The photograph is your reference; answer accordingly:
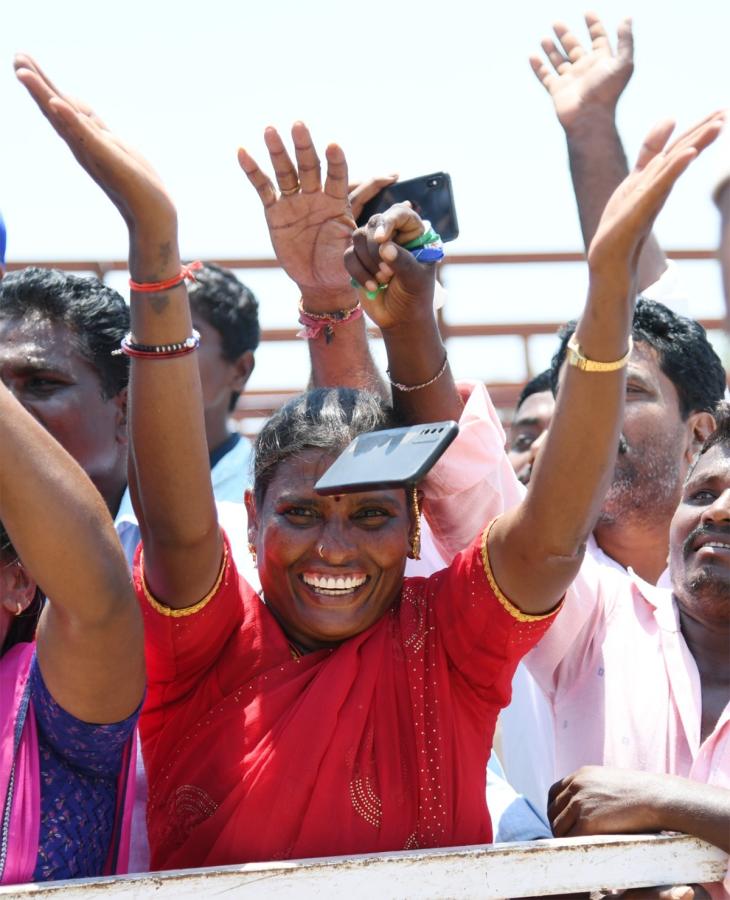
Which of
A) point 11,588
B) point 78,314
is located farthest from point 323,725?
point 78,314

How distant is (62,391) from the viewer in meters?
3.20

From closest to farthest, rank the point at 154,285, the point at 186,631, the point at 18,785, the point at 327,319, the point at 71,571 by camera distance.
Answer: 1. the point at 71,571
2. the point at 18,785
3. the point at 154,285
4. the point at 186,631
5. the point at 327,319

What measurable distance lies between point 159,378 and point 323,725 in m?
0.67

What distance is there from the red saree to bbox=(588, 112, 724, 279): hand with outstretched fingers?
58cm

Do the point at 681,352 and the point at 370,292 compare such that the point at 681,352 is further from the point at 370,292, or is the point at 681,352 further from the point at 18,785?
the point at 18,785

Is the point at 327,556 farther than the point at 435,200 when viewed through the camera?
No

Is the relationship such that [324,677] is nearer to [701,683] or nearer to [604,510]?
[701,683]

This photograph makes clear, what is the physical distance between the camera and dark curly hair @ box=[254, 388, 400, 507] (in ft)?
8.61

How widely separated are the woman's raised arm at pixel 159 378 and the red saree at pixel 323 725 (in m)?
0.13

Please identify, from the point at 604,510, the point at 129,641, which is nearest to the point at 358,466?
the point at 129,641

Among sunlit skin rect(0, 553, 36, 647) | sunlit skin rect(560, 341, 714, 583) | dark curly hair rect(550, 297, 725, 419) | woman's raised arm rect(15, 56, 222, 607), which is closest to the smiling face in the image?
sunlit skin rect(560, 341, 714, 583)

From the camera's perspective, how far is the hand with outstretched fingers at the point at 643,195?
2.20 metres

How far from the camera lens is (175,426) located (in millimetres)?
2309

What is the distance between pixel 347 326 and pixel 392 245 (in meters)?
0.55
